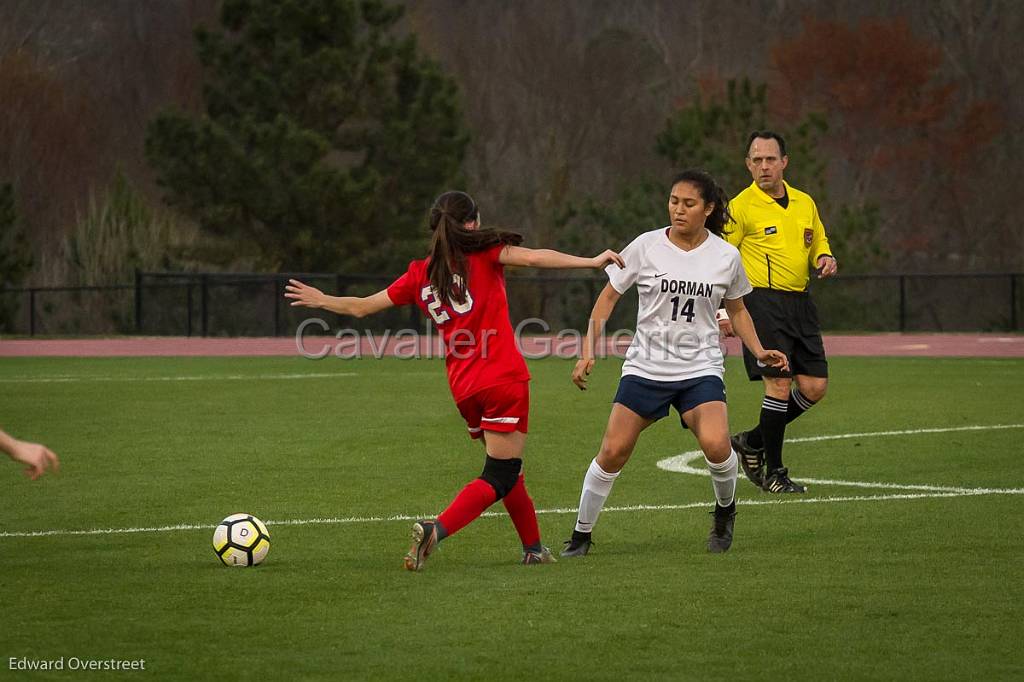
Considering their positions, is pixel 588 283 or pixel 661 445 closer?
pixel 661 445

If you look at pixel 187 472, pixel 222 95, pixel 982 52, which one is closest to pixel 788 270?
pixel 187 472

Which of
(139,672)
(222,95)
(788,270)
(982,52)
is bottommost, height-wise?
(139,672)

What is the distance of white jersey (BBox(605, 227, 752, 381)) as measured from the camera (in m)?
8.24

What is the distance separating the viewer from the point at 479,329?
789 cm

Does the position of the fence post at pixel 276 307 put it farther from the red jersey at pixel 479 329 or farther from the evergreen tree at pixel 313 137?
the red jersey at pixel 479 329

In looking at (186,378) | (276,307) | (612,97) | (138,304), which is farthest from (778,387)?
(612,97)

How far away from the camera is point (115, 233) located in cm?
4416

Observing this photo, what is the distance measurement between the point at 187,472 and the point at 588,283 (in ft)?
92.6

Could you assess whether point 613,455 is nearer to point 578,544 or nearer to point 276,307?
point 578,544

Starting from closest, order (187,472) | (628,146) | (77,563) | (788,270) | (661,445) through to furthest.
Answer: (77,563), (788,270), (187,472), (661,445), (628,146)

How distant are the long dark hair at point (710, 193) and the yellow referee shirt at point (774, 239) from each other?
2.70 m

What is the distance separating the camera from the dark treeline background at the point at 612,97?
182 feet

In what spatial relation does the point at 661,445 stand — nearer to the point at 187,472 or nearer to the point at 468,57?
the point at 187,472

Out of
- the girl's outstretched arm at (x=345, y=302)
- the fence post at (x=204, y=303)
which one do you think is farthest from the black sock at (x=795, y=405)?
the fence post at (x=204, y=303)
